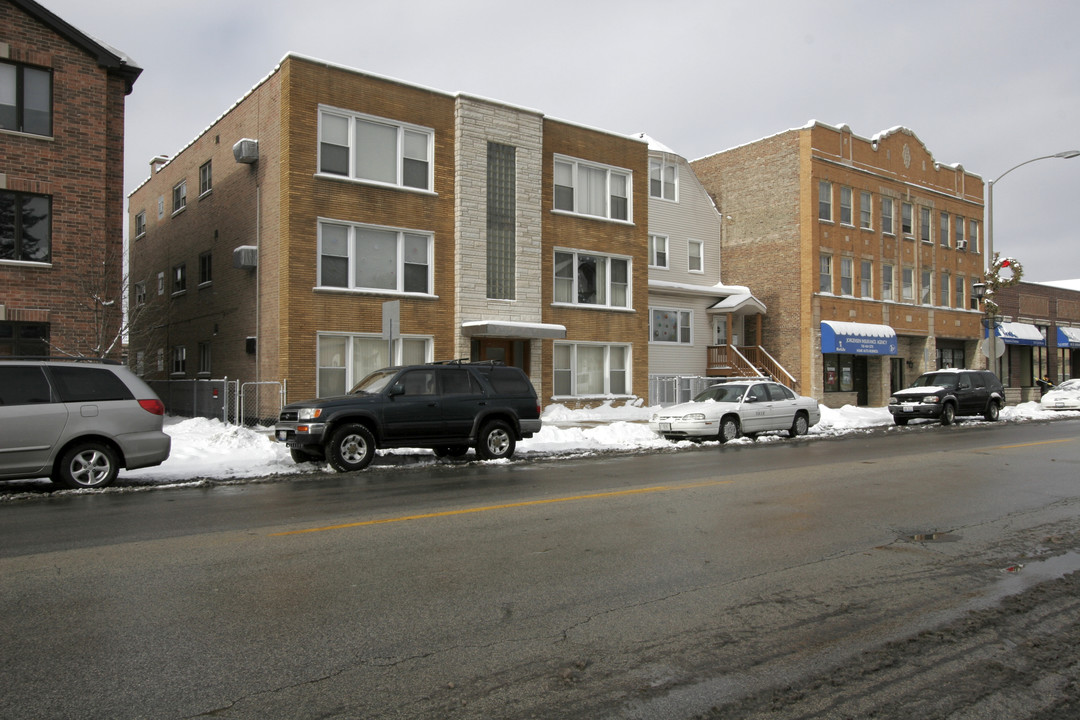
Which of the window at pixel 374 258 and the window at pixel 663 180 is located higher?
the window at pixel 663 180

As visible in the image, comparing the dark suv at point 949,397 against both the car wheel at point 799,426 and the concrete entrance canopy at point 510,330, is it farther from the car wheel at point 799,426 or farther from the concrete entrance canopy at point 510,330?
the concrete entrance canopy at point 510,330

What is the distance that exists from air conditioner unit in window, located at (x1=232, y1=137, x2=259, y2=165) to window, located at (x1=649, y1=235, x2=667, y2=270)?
15.3m

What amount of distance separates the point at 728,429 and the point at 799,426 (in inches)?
115

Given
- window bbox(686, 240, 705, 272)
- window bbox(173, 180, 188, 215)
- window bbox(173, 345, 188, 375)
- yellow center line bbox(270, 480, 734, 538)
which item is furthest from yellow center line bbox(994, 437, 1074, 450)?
window bbox(173, 180, 188, 215)

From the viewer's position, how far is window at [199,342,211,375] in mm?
25266

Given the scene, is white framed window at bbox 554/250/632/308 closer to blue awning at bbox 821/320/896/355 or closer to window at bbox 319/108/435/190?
window at bbox 319/108/435/190

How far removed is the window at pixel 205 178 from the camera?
2541 centimetres

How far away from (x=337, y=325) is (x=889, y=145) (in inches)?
1107

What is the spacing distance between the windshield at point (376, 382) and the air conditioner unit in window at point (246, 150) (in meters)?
10.5

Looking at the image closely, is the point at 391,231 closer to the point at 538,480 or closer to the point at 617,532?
the point at 538,480

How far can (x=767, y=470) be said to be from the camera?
41.5 feet

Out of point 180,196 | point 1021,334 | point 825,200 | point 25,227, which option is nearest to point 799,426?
point 825,200

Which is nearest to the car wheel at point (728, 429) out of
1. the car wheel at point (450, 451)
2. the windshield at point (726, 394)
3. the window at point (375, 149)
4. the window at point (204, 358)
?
the windshield at point (726, 394)

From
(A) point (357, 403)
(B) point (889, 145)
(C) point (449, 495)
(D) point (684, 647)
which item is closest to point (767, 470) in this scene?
(C) point (449, 495)
